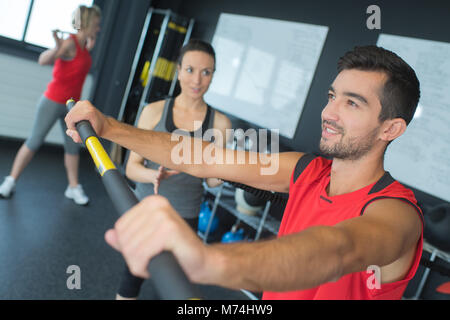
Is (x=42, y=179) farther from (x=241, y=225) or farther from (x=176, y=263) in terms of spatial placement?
(x=176, y=263)

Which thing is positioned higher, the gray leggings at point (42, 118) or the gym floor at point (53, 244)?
the gray leggings at point (42, 118)

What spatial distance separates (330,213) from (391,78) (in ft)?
1.49

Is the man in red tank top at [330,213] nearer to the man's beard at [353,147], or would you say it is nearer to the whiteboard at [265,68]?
the man's beard at [353,147]

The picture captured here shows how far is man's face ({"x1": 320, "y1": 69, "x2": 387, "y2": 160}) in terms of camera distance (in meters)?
1.16

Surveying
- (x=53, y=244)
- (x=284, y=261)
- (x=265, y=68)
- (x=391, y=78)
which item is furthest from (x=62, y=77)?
(x=284, y=261)

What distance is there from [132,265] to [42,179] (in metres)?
3.86

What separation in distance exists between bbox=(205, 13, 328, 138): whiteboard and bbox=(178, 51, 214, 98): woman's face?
1.82 meters

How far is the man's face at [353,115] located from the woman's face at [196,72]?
907mm

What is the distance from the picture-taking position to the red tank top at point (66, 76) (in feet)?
10.3
